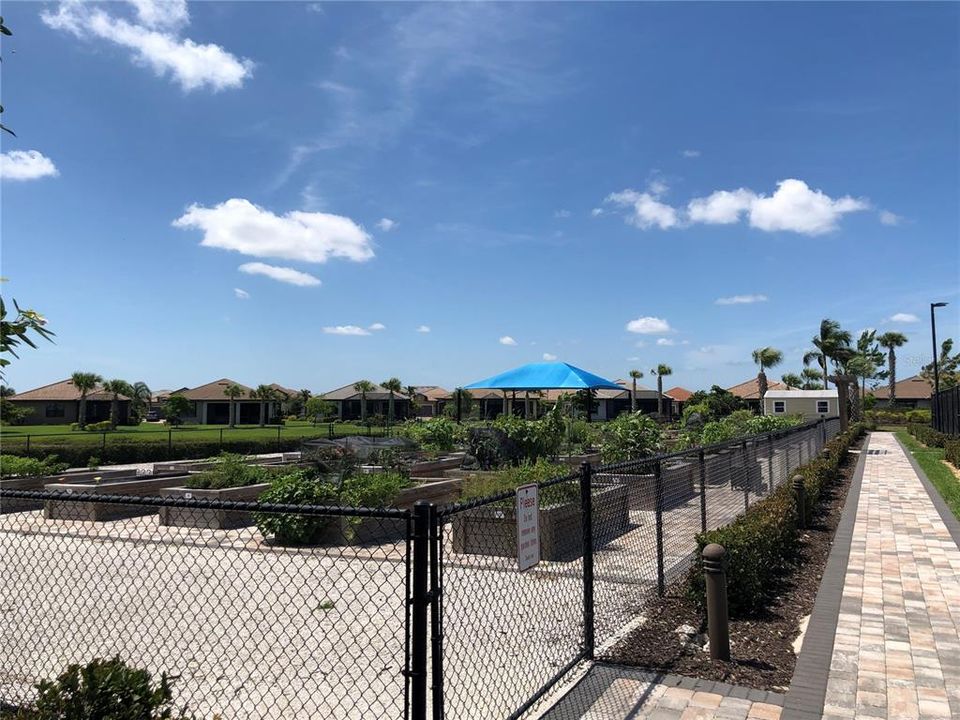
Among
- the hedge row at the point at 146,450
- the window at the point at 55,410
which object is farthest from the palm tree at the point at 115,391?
the hedge row at the point at 146,450

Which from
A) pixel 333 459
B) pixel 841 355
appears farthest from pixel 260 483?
pixel 841 355

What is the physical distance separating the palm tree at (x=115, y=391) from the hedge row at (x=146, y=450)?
34395 millimetres

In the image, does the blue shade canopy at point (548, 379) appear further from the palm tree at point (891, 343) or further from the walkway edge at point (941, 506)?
the palm tree at point (891, 343)

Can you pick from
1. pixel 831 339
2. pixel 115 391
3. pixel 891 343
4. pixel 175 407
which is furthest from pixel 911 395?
pixel 115 391

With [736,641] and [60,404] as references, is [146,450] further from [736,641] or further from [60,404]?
[60,404]

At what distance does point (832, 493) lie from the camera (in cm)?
1395

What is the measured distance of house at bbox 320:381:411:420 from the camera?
7600 centimetres

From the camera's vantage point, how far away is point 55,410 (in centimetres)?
6562

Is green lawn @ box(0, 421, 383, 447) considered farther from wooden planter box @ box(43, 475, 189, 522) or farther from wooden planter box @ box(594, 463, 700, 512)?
wooden planter box @ box(594, 463, 700, 512)

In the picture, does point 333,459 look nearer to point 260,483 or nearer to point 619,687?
point 260,483

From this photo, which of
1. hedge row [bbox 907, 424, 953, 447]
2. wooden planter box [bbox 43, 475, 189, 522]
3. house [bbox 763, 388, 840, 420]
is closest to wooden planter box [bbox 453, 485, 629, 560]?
wooden planter box [bbox 43, 475, 189, 522]

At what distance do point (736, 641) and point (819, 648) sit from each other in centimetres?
58

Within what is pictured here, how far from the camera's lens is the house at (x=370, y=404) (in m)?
76.0

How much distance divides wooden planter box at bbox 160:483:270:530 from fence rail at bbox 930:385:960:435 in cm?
2732
